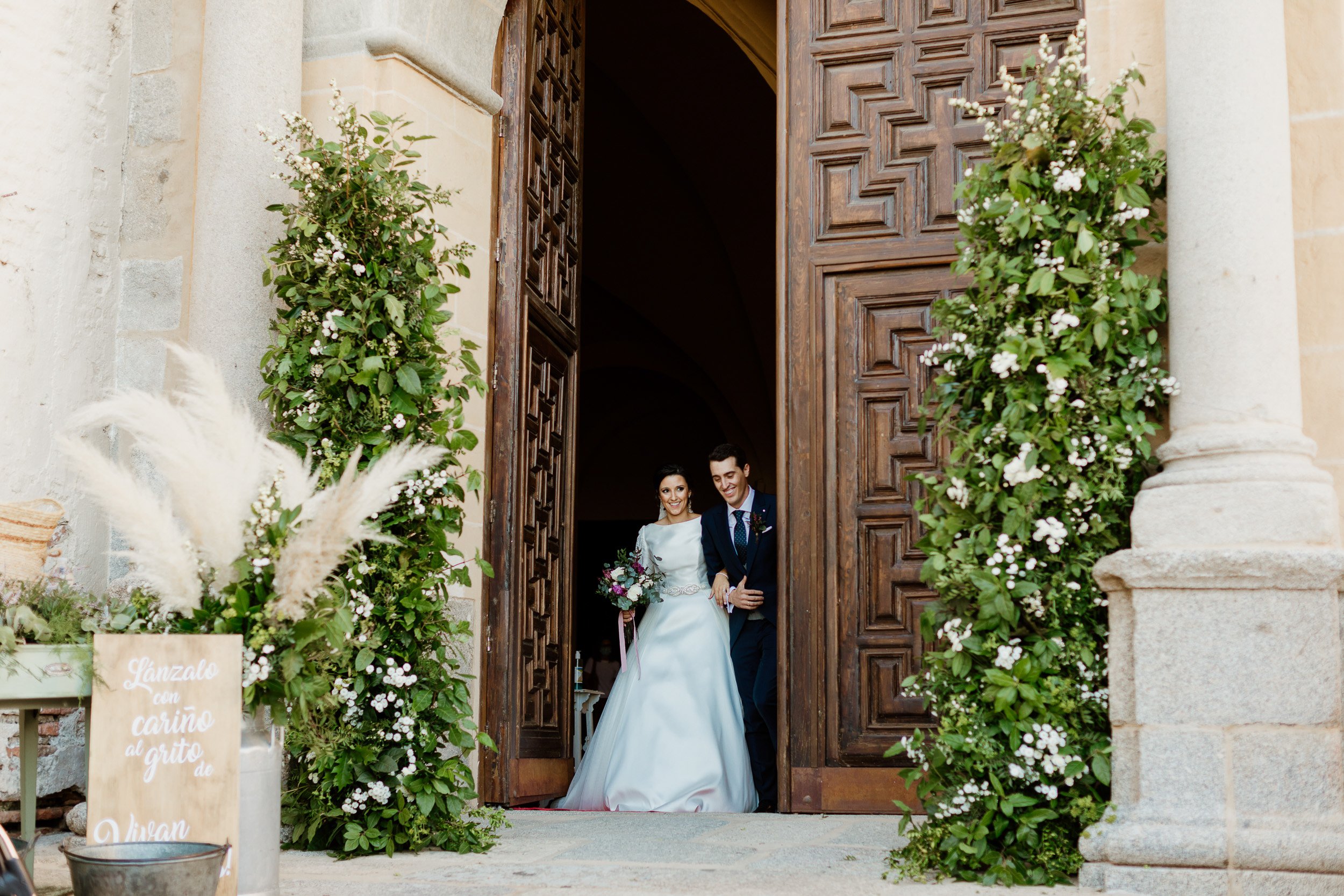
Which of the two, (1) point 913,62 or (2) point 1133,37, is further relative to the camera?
(1) point 913,62

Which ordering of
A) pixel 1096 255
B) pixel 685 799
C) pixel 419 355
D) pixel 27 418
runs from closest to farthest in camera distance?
pixel 1096 255 → pixel 419 355 → pixel 27 418 → pixel 685 799

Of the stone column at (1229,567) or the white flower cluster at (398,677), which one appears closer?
the stone column at (1229,567)

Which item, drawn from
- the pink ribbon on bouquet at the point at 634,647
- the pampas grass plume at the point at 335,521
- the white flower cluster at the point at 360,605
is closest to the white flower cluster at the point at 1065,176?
the pampas grass plume at the point at 335,521

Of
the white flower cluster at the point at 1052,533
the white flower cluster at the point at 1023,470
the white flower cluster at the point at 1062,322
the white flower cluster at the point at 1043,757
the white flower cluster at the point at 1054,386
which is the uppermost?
the white flower cluster at the point at 1062,322

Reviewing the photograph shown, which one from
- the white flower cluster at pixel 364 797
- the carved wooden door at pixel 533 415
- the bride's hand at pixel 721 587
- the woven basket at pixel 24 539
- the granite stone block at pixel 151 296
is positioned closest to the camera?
the woven basket at pixel 24 539

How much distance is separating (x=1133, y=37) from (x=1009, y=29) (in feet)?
4.93

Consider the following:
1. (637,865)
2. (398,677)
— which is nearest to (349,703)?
(398,677)

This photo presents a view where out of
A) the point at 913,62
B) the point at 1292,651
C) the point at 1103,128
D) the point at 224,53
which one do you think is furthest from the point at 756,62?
the point at 1292,651

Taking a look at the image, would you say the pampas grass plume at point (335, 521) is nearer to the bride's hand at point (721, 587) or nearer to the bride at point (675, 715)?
the bride at point (675, 715)

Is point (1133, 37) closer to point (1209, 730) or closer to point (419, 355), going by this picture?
point (1209, 730)

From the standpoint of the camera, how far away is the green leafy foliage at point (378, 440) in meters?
3.78

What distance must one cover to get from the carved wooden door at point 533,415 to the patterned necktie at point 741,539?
933 millimetres

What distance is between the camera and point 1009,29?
16.9 feet

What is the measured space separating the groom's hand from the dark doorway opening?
4.37m
